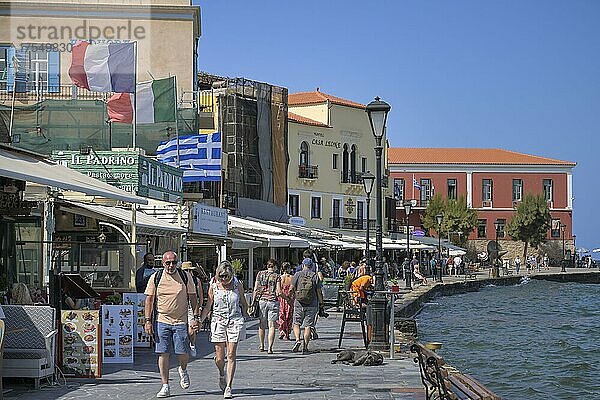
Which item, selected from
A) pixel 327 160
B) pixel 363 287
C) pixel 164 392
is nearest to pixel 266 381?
pixel 164 392

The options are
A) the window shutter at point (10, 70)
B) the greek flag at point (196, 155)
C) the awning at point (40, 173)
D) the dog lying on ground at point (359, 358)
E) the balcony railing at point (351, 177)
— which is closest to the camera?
the awning at point (40, 173)

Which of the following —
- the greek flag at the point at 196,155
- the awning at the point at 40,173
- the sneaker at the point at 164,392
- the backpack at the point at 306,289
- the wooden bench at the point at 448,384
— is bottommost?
the sneaker at the point at 164,392

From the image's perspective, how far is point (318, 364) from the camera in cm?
1452

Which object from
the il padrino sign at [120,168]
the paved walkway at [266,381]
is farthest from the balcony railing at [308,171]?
the paved walkway at [266,381]

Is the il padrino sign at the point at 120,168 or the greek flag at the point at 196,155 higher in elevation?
the greek flag at the point at 196,155

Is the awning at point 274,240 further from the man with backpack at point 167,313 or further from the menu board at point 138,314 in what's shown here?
the man with backpack at point 167,313

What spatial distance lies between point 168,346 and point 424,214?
78.8 meters

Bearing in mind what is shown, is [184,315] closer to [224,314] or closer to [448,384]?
[224,314]

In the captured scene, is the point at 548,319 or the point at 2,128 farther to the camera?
the point at 548,319

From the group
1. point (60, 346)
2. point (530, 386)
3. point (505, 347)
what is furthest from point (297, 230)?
point (60, 346)

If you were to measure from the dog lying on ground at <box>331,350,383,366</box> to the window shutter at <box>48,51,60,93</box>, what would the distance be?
81.8 feet

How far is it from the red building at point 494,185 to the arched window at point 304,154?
30.4 m

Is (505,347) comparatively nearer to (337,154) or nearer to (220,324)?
(220,324)

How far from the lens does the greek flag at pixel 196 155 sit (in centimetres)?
2914
